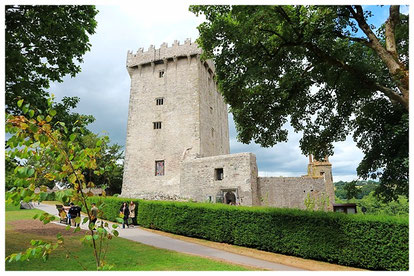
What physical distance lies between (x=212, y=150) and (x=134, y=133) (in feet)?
31.4

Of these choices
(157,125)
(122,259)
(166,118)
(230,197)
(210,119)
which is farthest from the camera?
(210,119)

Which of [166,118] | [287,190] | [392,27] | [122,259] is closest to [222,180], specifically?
[287,190]

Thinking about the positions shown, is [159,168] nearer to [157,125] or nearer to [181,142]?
[181,142]

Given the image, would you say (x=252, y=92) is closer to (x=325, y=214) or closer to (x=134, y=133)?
(x=325, y=214)

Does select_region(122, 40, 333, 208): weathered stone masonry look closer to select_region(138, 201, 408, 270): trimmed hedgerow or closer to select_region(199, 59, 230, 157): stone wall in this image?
select_region(199, 59, 230, 157): stone wall

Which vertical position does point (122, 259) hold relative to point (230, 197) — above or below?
below

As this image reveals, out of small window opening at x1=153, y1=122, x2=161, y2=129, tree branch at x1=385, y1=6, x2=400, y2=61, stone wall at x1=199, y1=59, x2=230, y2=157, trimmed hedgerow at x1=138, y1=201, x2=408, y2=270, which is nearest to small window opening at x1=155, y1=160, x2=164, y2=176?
small window opening at x1=153, y1=122, x2=161, y2=129

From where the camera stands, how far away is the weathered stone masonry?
24.1 metres

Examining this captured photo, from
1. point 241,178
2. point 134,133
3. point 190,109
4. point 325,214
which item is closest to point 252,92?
point 325,214

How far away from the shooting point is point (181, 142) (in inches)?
1155

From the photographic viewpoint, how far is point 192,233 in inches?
650

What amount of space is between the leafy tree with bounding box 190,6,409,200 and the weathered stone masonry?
868 cm

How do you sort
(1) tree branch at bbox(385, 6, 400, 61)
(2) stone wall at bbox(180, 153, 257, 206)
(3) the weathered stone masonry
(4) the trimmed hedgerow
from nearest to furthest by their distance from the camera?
(1) tree branch at bbox(385, 6, 400, 61), (4) the trimmed hedgerow, (2) stone wall at bbox(180, 153, 257, 206), (3) the weathered stone masonry

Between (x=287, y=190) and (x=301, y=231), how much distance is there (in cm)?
1240
